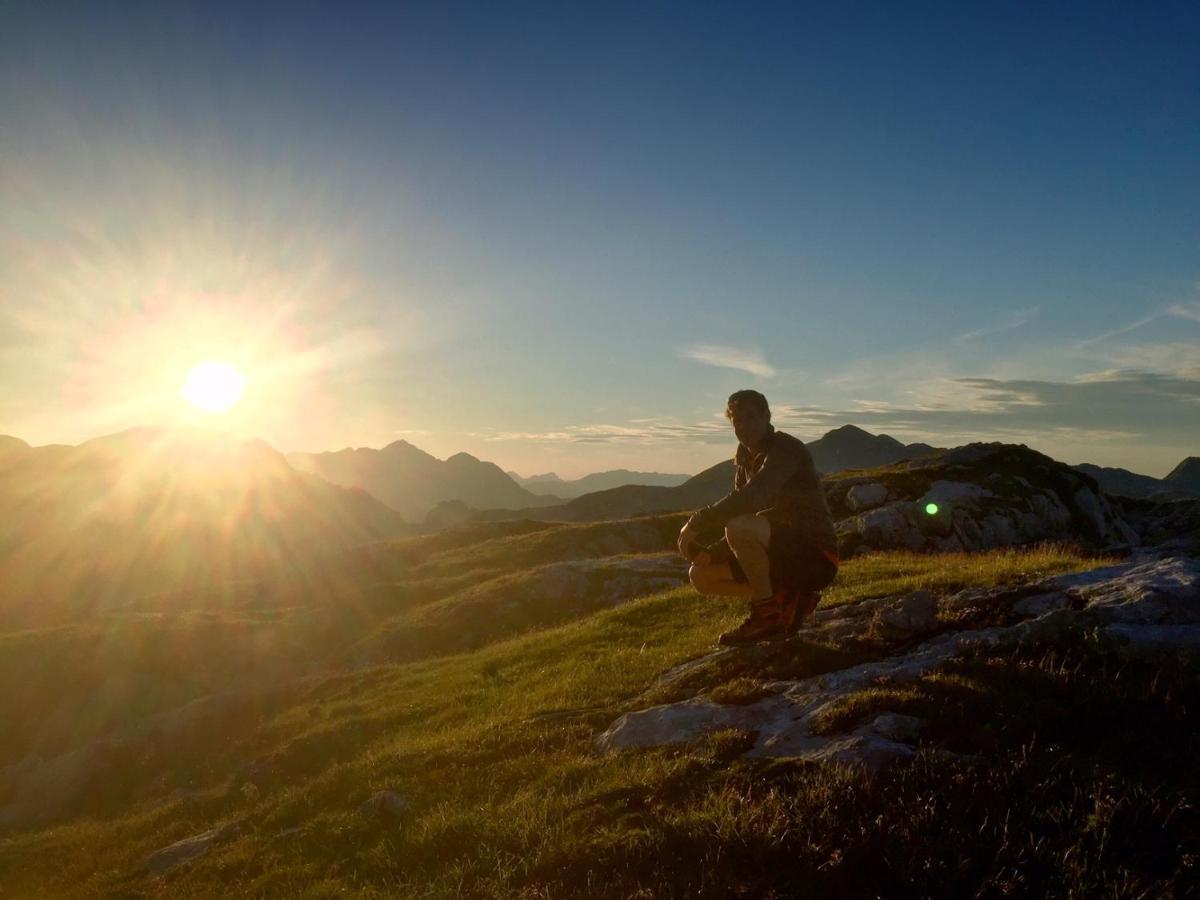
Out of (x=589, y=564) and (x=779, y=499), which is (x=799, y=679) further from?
(x=589, y=564)

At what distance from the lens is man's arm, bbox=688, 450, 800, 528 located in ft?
36.5

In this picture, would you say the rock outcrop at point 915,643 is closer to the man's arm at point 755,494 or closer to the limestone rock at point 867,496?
the man's arm at point 755,494

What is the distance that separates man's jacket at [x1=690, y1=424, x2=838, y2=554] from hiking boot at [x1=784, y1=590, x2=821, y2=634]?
0.95 m

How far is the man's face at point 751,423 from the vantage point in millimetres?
11742

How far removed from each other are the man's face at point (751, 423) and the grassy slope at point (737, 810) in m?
3.70

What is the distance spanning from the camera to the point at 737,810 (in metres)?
6.82

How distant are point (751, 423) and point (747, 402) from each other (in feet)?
1.18

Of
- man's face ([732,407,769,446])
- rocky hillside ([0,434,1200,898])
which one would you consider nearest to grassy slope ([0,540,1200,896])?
rocky hillside ([0,434,1200,898])

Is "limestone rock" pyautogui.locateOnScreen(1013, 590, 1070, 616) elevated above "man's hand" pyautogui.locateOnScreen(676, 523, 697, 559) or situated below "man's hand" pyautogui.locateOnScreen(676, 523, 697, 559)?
below

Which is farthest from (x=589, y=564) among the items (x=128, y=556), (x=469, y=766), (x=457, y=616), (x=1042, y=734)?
(x=128, y=556)

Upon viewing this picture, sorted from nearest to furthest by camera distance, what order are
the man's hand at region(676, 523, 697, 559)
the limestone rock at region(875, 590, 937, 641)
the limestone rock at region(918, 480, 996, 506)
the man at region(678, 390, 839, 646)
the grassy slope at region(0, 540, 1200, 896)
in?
1. the grassy slope at region(0, 540, 1200, 896)
2. the man at region(678, 390, 839, 646)
3. the limestone rock at region(875, 590, 937, 641)
4. the man's hand at region(676, 523, 697, 559)
5. the limestone rock at region(918, 480, 996, 506)

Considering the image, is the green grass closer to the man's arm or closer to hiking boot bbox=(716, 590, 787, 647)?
hiking boot bbox=(716, 590, 787, 647)

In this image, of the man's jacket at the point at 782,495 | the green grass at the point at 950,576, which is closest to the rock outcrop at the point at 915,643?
the green grass at the point at 950,576

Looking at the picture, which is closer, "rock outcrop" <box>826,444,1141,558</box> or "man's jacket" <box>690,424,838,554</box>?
"man's jacket" <box>690,424,838,554</box>
